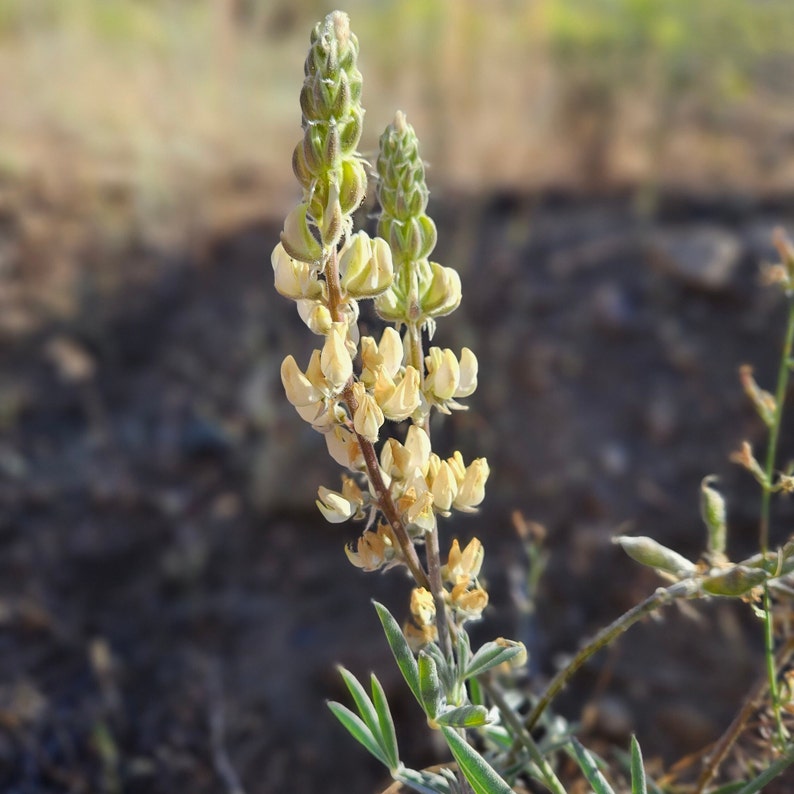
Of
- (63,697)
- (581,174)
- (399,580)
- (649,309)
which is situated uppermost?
(581,174)

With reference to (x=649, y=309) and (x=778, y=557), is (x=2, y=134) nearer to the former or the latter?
(x=649, y=309)

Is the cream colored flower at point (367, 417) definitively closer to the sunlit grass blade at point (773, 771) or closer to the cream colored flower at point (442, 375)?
the cream colored flower at point (442, 375)

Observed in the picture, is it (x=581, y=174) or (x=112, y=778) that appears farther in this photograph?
(x=581, y=174)

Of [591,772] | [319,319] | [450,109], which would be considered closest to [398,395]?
[319,319]

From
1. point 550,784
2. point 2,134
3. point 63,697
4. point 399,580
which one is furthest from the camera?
point 2,134

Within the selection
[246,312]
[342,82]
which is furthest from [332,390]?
[246,312]

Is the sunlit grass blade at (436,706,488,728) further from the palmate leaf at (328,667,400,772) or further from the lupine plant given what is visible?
the palmate leaf at (328,667,400,772)

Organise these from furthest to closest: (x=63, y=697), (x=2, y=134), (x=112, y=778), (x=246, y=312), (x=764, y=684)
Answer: (x=2, y=134)
(x=246, y=312)
(x=63, y=697)
(x=112, y=778)
(x=764, y=684)

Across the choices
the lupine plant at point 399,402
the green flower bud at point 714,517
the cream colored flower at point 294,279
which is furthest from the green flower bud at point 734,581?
the cream colored flower at point 294,279

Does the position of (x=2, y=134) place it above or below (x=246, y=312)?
above
